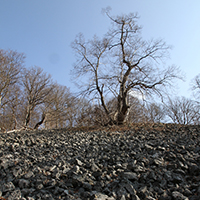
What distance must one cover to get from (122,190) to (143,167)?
81cm

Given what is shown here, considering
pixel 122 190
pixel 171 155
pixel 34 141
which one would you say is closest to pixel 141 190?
pixel 122 190

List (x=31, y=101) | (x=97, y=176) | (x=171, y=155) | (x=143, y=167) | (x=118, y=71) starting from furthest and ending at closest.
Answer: (x=31, y=101), (x=118, y=71), (x=171, y=155), (x=143, y=167), (x=97, y=176)

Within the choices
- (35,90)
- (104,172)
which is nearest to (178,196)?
(104,172)

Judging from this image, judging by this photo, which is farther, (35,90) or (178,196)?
(35,90)

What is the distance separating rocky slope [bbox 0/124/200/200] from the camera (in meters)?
2.09

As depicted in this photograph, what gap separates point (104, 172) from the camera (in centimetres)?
263

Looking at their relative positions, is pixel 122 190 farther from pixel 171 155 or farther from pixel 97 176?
pixel 171 155

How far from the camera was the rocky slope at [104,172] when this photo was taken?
6.84 feet

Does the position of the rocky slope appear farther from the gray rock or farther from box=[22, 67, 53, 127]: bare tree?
box=[22, 67, 53, 127]: bare tree

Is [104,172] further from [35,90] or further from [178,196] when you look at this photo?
[35,90]

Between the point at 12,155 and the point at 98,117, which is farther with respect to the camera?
the point at 98,117

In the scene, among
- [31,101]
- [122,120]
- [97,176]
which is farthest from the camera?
[31,101]

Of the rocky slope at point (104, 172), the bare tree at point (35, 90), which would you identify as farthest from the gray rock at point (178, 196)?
the bare tree at point (35, 90)

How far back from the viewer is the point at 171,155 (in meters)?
3.22
